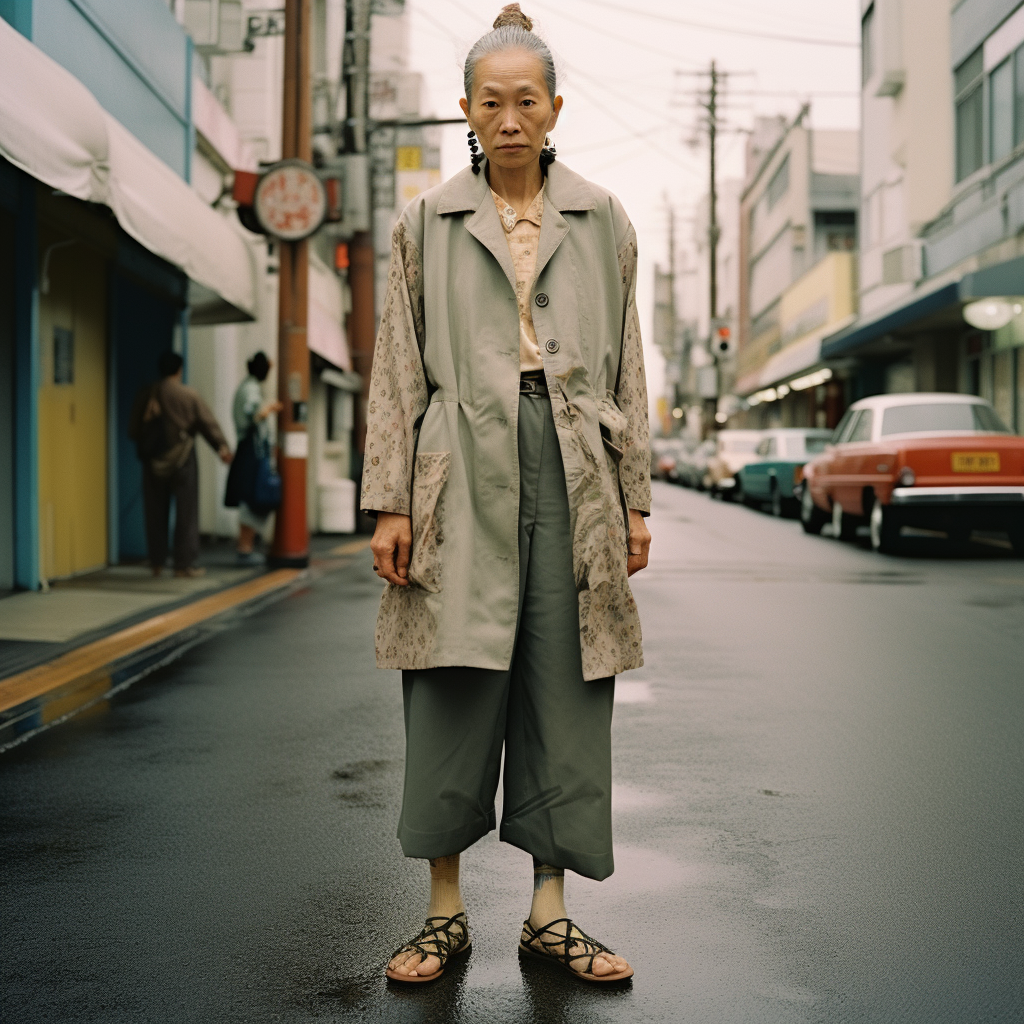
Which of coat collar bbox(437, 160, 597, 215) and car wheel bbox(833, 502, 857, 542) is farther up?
coat collar bbox(437, 160, 597, 215)

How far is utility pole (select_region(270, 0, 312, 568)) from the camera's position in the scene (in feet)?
42.1

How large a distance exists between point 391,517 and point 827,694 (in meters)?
A: 4.00

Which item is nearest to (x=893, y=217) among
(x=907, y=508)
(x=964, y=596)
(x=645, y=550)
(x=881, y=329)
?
(x=881, y=329)

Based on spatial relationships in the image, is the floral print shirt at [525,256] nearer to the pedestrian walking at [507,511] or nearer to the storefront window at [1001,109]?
the pedestrian walking at [507,511]

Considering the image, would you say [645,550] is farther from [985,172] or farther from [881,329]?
[881,329]

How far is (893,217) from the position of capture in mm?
28656

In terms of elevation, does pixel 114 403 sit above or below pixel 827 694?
above

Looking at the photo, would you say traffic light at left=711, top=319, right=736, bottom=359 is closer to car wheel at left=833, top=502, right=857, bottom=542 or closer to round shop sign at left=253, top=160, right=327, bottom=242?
car wheel at left=833, top=502, right=857, bottom=542

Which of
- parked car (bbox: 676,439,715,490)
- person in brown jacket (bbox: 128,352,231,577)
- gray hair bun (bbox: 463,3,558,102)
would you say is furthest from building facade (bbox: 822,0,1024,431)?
gray hair bun (bbox: 463,3,558,102)

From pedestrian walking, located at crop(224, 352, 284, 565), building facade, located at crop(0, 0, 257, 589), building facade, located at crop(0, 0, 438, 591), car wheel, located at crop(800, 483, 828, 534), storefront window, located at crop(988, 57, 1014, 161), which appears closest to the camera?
building facade, located at crop(0, 0, 257, 589)

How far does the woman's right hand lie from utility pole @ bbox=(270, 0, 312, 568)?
9888mm

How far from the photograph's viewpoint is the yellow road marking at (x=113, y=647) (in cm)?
645

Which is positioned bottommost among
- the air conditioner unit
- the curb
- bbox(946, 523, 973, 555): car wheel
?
the curb

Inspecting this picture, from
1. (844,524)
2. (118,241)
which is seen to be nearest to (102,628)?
(118,241)
